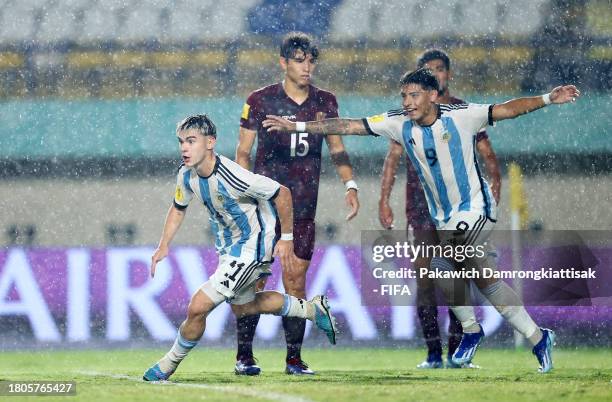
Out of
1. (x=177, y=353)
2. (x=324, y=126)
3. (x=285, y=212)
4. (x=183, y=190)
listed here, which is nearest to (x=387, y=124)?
(x=324, y=126)

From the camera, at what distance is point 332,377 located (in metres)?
7.11

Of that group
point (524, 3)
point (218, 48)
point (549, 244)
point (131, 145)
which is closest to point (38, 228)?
point (131, 145)

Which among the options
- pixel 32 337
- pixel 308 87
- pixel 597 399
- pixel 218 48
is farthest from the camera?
pixel 218 48

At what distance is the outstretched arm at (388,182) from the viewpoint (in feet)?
24.7

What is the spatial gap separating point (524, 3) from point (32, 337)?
19.3ft

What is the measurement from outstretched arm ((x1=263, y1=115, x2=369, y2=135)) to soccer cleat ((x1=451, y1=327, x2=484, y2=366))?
1257 mm

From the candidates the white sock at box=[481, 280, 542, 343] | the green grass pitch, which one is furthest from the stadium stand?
the white sock at box=[481, 280, 542, 343]

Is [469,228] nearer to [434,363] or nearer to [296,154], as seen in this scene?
[434,363]

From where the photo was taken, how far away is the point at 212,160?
6688 millimetres

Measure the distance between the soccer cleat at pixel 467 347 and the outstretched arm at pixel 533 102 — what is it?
1192 millimetres

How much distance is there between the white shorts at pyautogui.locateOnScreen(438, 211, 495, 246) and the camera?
7.21 m

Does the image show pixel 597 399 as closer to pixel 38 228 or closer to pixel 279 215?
pixel 279 215

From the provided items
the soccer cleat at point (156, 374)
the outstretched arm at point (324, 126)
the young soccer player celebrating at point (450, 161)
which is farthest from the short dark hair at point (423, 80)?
the soccer cleat at point (156, 374)

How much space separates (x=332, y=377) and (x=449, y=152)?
1.34m
